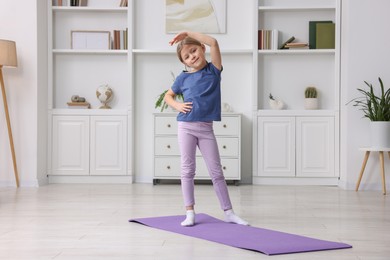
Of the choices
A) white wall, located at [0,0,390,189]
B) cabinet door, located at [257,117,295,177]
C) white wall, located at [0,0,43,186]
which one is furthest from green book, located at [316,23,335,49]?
white wall, located at [0,0,43,186]

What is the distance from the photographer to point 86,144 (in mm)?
6598

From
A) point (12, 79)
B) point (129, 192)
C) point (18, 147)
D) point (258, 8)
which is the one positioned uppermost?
point (258, 8)

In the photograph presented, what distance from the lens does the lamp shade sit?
5.82 m

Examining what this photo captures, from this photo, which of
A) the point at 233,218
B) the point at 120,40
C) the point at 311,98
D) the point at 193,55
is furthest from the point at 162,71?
the point at 233,218

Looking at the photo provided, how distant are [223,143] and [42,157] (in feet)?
6.16

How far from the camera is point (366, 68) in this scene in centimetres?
600

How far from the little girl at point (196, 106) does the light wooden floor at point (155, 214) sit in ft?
1.35

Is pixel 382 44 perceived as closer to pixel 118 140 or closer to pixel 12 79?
pixel 118 140

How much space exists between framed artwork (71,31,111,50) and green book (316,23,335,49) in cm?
222

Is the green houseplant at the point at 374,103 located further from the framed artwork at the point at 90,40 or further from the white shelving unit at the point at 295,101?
the framed artwork at the point at 90,40

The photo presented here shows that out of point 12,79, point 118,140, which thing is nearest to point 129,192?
point 118,140

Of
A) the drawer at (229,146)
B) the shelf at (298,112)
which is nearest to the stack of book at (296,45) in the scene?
the shelf at (298,112)

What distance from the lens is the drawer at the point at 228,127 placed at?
6.39 meters

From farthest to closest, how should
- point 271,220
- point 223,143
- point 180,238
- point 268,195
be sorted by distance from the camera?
1. point 223,143
2. point 268,195
3. point 271,220
4. point 180,238
